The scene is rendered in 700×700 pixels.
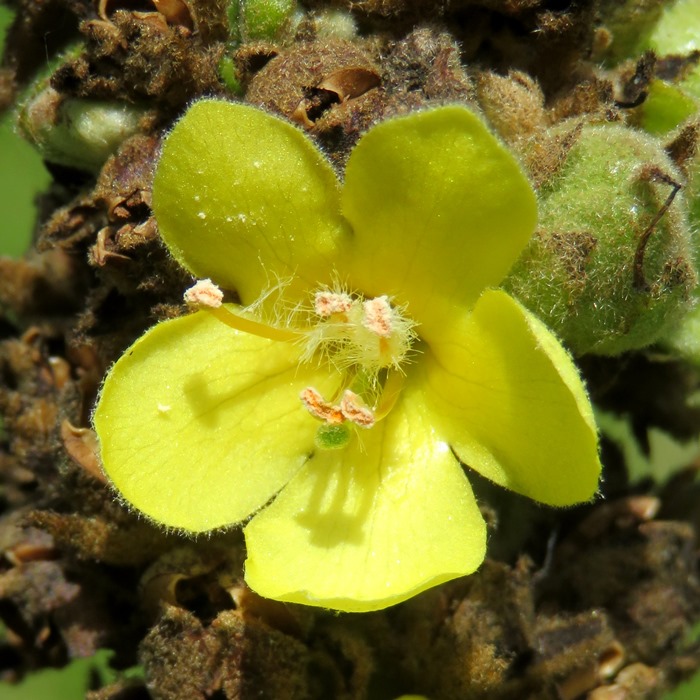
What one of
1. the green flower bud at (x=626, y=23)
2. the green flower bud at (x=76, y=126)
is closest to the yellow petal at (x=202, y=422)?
the green flower bud at (x=76, y=126)

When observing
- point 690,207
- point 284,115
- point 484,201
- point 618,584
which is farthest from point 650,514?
point 284,115

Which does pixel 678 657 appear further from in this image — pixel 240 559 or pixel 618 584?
pixel 240 559

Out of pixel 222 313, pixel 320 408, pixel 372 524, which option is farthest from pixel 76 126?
pixel 372 524

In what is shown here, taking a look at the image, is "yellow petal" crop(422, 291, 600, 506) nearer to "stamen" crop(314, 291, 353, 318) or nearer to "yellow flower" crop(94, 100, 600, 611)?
"yellow flower" crop(94, 100, 600, 611)

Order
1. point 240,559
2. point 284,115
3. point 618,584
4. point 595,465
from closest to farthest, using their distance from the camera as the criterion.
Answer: point 595,465, point 284,115, point 240,559, point 618,584

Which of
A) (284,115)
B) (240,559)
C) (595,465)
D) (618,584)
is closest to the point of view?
(595,465)

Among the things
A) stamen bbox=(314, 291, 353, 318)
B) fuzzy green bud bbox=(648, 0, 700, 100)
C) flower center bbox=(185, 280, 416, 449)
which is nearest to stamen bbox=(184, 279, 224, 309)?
flower center bbox=(185, 280, 416, 449)

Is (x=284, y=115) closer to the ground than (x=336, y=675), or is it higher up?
higher up
